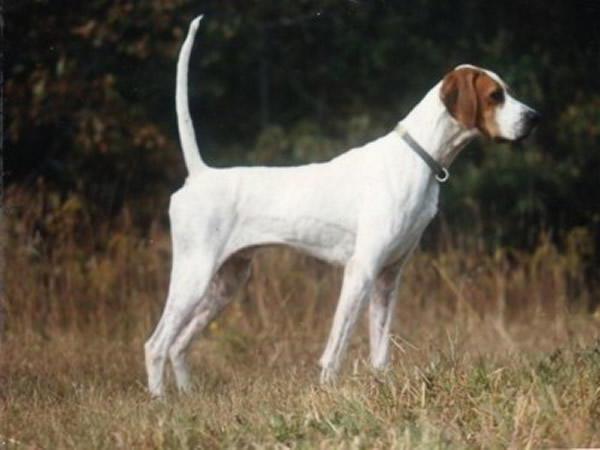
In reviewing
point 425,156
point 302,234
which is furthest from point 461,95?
point 302,234

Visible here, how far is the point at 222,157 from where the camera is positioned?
1135cm

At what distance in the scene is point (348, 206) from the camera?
19.5 feet

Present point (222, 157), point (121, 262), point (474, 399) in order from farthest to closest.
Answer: point (222, 157) → point (121, 262) → point (474, 399)

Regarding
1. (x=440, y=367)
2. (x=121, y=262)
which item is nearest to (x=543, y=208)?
(x=121, y=262)

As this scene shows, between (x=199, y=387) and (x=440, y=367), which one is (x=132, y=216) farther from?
(x=440, y=367)

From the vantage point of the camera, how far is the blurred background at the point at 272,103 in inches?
351

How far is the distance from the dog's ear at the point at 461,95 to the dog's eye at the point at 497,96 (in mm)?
85

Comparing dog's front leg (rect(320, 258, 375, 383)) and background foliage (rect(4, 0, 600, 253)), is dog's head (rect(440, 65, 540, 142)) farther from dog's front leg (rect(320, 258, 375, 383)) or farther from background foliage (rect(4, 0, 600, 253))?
background foliage (rect(4, 0, 600, 253))

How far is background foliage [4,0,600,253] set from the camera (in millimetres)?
9062

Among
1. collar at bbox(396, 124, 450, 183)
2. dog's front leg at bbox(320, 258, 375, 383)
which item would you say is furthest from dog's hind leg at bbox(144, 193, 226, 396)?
collar at bbox(396, 124, 450, 183)

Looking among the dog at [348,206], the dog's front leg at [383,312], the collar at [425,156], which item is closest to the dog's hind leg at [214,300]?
the dog at [348,206]

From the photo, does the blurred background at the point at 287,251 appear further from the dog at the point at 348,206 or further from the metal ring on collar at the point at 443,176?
the metal ring on collar at the point at 443,176

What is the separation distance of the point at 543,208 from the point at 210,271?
16.3 feet

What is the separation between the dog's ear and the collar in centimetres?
22
